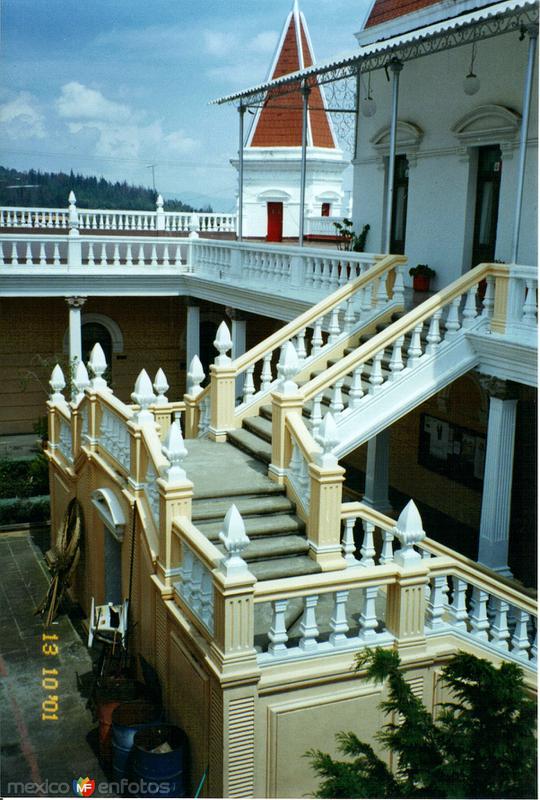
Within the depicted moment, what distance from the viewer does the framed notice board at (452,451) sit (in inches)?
580

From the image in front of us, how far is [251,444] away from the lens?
34.7ft

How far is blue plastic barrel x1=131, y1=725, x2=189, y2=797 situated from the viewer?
753cm

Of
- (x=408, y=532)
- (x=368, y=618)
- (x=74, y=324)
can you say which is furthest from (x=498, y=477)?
(x=74, y=324)

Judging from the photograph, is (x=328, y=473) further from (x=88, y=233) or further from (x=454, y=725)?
(x=88, y=233)

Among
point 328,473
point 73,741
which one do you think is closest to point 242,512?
point 328,473

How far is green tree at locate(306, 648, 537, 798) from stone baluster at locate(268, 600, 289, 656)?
186 cm

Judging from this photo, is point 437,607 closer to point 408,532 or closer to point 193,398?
point 408,532

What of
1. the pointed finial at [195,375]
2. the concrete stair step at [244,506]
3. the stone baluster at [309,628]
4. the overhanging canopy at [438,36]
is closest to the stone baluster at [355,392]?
the concrete stair step at [244,506]

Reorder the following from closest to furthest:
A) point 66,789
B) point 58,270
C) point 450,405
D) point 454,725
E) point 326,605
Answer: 1. point 454,725
2. point 66,789
3. point 326,605
4. point 450,405
5. point 58,270

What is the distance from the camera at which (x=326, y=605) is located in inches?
332

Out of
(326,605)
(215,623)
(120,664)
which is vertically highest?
(215,623)

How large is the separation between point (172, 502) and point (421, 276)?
27.0 ft

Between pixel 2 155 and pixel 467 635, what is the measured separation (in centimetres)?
605

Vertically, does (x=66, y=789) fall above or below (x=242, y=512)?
below
